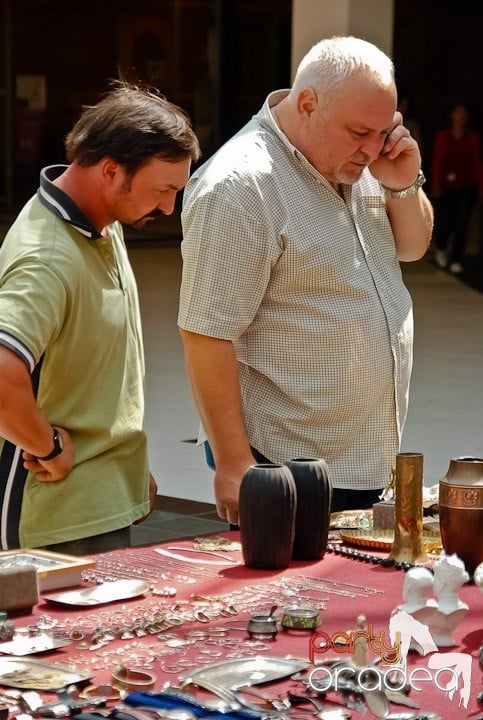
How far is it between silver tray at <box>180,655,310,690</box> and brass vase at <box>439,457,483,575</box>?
1.95 feet

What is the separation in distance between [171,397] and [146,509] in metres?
5.44

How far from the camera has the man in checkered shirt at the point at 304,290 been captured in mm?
2963

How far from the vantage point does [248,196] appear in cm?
300

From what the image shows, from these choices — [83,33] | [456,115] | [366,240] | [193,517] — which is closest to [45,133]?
[83,33]

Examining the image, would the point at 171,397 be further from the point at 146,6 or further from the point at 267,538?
the point at 146,6

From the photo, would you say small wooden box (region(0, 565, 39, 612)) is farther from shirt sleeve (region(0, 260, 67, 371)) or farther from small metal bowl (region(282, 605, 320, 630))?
shirt sleeve (region(0, 260, 67, 371))

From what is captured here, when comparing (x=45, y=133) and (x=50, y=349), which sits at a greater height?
(x=50, y=349)

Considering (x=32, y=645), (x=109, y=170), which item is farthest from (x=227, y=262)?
(x=32, y=645)

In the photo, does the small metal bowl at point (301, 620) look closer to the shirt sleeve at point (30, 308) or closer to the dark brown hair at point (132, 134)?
the shirt sleeve at point (30, 308)

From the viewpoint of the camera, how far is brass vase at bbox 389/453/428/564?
8.37 ft

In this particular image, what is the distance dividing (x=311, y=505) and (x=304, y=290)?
62 centimetres

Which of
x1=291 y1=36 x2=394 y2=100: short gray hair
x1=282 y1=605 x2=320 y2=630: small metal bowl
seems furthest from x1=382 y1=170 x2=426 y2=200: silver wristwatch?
x1=282 y1=605 x2=320 y2=630: small metal bowl

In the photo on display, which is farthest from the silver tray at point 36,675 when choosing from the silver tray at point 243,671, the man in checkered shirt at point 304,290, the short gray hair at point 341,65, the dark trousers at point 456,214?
the dark trousers at point 456,214

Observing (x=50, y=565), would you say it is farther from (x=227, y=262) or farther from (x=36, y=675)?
(x=227, y=262)
